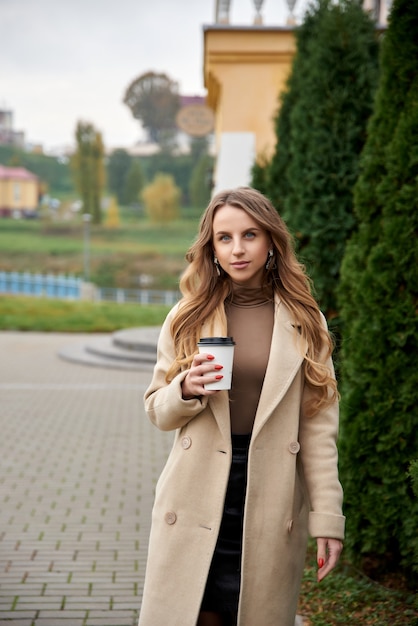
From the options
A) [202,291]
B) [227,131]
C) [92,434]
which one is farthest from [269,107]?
[202,291]

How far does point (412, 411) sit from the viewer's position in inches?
168

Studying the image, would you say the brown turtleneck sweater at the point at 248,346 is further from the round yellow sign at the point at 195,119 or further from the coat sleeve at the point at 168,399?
the round yellow sign at the point at 195,119

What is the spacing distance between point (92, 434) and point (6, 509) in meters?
3.17

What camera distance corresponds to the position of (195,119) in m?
15.8

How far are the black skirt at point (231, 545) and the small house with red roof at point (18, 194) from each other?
67.8m

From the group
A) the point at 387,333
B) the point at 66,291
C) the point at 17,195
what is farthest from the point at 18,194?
the point at 387,333

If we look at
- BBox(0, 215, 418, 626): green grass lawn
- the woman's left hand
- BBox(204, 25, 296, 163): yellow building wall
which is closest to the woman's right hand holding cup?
the woman's left hand

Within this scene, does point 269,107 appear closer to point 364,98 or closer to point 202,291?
point 364,98

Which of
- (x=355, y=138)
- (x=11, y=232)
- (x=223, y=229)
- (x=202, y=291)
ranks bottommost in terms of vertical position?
(x=11, y=232)

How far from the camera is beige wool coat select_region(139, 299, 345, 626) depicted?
8.52 ft

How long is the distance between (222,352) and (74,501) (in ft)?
15.1

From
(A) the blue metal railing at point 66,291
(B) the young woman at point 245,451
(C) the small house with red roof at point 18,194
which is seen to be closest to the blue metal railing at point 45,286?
(A) the blue metal railing at point 66,291

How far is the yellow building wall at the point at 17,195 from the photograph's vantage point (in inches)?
2709

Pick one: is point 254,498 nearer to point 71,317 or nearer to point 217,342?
point 217,342
